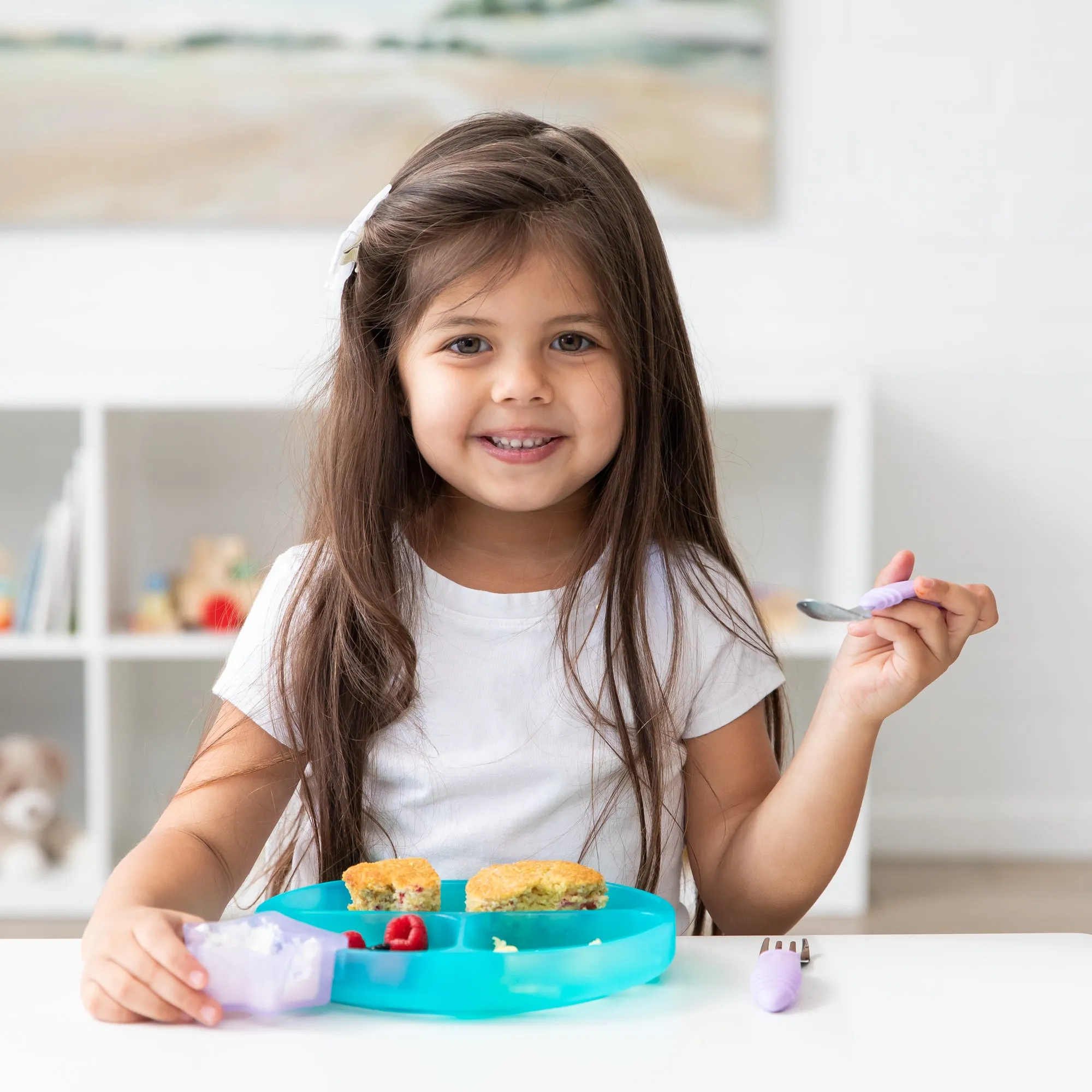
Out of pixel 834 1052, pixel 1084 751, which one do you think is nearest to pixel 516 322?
pixel 834 1052

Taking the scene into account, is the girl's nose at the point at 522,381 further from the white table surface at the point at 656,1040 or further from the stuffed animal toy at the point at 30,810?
the stuffed animal toy at the point at 30,810

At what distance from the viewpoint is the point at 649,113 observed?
220 centimetres

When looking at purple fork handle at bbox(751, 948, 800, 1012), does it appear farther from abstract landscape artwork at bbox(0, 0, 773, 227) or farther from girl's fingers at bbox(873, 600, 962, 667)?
abstract landscape artwork at bbox(0, 0, 773, 227)

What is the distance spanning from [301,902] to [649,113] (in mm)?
1830

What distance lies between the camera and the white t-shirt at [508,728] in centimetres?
90

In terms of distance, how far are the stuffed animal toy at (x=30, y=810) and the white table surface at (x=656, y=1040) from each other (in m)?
1.51

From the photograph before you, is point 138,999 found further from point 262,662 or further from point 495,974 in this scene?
point 262,662

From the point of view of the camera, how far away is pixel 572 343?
2.90ft

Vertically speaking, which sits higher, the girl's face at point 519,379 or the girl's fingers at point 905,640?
the girl's face at point 519,379

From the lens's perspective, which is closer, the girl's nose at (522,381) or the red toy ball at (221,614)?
the girl's nose at (522,381)

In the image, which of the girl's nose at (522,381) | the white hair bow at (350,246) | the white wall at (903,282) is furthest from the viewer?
the white wall at (903,282)

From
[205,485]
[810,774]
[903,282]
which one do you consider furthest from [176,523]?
[810,774]

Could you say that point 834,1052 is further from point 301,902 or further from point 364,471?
point 364,471

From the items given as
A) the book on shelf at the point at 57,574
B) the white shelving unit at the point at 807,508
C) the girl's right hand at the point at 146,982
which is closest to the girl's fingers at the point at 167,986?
the girl's right hand at the point at 146,982
